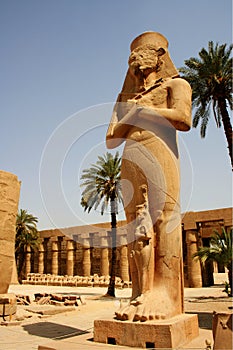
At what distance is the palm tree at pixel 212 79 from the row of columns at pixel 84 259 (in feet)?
52.2

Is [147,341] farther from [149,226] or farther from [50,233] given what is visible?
[50,233]

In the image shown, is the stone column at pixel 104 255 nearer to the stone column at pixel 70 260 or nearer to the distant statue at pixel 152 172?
the stone column at pixel 70 260

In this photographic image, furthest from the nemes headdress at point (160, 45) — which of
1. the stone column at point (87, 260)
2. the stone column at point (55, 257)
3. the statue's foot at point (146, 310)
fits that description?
the stone column at point (55, 257)

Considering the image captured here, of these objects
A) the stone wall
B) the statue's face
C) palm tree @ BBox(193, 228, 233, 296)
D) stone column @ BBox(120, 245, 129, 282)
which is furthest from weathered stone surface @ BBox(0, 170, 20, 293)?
stone column @ BBox(120, 245, 129, 282)

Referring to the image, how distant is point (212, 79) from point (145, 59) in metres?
11.5

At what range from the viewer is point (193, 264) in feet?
77.4

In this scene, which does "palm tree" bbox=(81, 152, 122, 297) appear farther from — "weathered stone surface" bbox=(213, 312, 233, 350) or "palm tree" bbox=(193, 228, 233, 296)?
"weathered stone surface" bbox=(213, 312, 233, 350)

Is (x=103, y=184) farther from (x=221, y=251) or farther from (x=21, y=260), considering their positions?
(x=21, y=260)

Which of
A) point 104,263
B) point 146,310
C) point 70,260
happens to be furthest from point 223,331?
point 70,260

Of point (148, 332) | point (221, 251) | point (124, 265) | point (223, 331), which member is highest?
point (221, 251)

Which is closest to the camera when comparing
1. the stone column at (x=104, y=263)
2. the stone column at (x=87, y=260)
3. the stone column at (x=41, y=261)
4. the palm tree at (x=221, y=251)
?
the palm tree at (x=221, y=251)

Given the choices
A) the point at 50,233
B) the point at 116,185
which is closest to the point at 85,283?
the point at 50,233

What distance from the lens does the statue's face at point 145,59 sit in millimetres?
4328

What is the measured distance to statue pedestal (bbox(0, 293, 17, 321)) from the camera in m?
7.66
